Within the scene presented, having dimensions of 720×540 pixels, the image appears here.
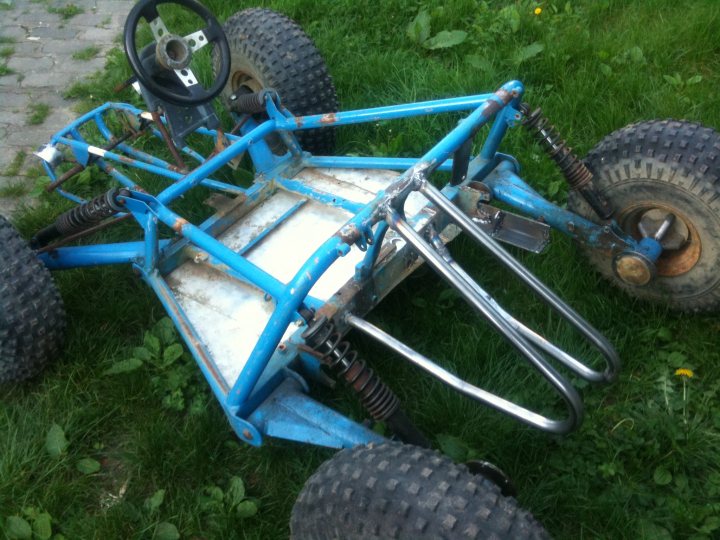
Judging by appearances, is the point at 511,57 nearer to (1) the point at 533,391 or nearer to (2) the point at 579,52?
(2) the point at 579,52

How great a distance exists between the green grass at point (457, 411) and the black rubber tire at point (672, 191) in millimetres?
168

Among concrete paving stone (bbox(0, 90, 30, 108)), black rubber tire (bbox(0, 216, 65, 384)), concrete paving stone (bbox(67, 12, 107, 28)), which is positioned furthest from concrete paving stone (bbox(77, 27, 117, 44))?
black rubber tire (bbox(0, 216, 65, 384))

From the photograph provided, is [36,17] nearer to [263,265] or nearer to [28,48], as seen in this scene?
[28,48]

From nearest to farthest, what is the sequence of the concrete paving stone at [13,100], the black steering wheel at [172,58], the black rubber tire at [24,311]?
the black rubber tire at [24,311]
the black steering wheel at [172,58]
the concrete paving stone at [13,100]

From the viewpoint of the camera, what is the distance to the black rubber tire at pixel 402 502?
5.35ft

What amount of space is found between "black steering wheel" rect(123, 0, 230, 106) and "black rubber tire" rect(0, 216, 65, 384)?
823 millimetres

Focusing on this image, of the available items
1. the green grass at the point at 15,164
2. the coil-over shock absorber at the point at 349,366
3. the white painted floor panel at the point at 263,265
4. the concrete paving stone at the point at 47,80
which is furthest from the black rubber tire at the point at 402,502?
the concrete paving stone at the point at 47,80

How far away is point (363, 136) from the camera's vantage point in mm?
3961

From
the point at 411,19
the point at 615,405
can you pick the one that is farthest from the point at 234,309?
the point at 411,19

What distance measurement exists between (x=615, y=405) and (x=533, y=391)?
29 cm

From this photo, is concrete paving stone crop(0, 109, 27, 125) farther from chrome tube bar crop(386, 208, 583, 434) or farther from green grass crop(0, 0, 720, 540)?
chrome tube bar crop(386, 208, 583, 434)

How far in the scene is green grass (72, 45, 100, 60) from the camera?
5125 millimetres

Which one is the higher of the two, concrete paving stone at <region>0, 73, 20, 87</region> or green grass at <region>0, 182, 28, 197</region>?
concrete paving stone at <region>0, 73, 20, 87</region>

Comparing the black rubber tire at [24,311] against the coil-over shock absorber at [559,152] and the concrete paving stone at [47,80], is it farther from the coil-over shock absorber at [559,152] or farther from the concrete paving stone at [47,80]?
the concrete paving stone at [47,80]
